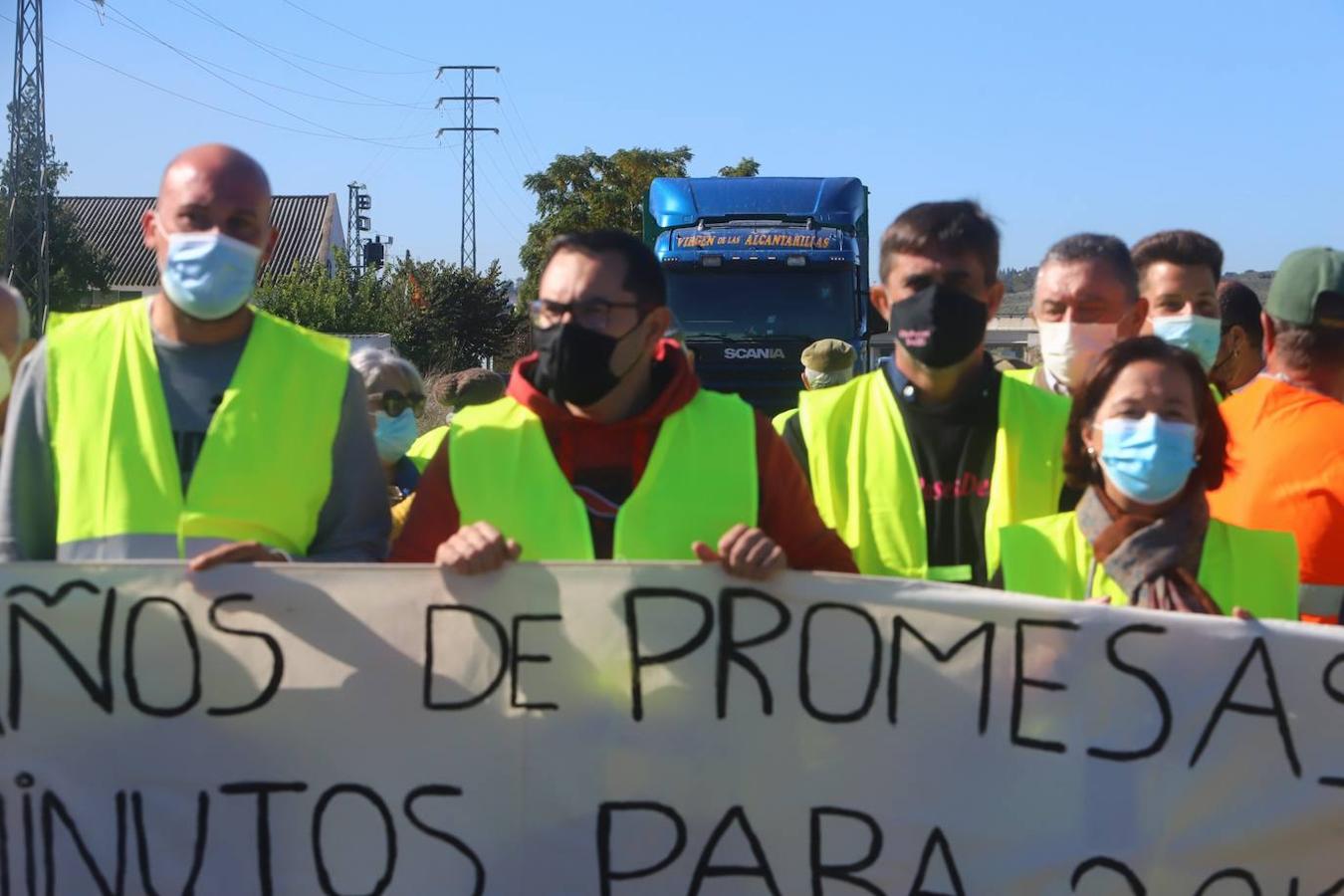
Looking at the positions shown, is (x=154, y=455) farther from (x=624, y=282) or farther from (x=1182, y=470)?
(x=1182, y=470)

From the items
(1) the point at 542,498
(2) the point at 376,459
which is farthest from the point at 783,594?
(2) the point at 376,459

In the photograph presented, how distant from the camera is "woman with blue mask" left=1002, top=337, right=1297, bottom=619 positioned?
→ 10.0ft

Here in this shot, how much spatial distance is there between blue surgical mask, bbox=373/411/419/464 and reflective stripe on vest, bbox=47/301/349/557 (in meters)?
1.98

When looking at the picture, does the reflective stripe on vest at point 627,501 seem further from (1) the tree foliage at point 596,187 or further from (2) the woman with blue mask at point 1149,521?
(1) the tree foliage at point 596,187

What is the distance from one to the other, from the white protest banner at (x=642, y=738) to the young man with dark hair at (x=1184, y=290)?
1548 mm

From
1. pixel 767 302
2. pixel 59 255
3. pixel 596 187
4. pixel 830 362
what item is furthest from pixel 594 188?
pixel 830 362

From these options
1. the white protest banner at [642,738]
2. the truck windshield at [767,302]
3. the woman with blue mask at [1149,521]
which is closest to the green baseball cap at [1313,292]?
the woman with blue mask at [1149,521]

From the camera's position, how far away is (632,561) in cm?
307

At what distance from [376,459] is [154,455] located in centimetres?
47

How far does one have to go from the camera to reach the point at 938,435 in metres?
3.42

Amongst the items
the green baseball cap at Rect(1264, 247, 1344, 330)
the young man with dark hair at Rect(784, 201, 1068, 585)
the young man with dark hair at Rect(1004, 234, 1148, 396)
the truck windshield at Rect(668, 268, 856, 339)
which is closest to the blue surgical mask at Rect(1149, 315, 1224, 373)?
the young man with dark hair at Rect(1004, 234, 1148, 396)

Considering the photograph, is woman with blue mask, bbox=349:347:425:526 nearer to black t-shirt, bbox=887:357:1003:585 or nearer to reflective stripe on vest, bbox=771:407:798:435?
reflective stripe on vest, bbox=771:407:798:435

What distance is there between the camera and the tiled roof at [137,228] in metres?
56.8

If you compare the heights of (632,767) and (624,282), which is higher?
(624,282)
